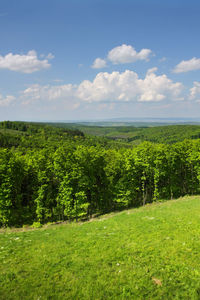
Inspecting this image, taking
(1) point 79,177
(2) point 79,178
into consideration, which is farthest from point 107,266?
(2) point 79,178

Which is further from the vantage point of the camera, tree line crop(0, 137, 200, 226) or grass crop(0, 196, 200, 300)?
tree line crop(0, 137, 200, 226)

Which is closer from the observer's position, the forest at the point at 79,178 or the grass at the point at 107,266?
the grass at the point at 107,266

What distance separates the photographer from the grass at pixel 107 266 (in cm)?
983

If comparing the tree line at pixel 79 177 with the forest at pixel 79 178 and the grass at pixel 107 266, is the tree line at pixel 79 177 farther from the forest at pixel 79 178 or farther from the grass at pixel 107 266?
the grass at pixel 107 266

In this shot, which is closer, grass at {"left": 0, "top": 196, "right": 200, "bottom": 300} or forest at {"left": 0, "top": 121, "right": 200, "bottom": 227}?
grass at {"left": 0, "top": 196, "right": 200, "bottom": 300}

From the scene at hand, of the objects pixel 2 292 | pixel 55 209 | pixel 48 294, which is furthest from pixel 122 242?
pixel 55 209

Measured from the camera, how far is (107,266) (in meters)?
12.2

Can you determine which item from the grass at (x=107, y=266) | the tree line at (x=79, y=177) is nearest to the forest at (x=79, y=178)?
the tree line at (x=79, y=177)

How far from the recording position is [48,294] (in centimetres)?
988

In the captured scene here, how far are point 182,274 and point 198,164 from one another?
39625mm

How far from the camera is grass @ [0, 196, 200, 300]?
983cm

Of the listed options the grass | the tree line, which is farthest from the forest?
the grass

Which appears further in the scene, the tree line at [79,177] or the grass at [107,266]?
the tree line at [79,177]

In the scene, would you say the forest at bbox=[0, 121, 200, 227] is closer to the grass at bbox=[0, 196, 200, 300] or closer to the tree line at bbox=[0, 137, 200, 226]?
the tree line at bbox=[0, 137, 200, 226]
